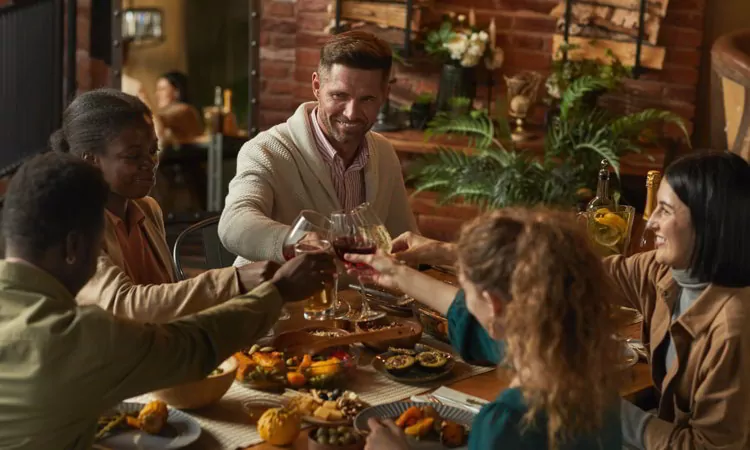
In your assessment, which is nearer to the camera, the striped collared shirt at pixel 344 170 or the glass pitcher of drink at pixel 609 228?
the glass pitcher of drink at pixel 609 228

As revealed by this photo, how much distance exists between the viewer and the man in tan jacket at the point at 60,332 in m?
1.70

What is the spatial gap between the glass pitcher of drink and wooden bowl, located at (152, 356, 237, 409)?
1222 millimetres

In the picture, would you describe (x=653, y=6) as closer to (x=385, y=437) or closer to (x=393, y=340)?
(x=393, y=340)

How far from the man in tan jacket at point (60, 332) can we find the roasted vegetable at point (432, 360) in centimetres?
66

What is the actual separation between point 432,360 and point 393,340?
14 cm

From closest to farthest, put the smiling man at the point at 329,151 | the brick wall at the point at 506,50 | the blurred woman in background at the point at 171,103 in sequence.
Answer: the smiling man at the point at 329,151 → the brick wall at the point at 506,50 → the blurred woman in background at the point at 171,103

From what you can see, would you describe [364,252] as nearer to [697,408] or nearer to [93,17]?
[697,408]

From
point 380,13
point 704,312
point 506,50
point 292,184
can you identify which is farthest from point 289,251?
point 506,50

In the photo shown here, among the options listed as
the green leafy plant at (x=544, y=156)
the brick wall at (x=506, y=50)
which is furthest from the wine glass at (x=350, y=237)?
the brick wall at (x=506, y=50)

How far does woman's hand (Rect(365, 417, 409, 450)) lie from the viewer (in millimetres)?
1870

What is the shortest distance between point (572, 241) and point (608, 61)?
147 inches

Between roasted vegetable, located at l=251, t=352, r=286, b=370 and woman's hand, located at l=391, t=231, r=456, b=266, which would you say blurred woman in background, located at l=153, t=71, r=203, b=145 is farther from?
roasted vegetable, located at l=251, t=352, r=286, b=370

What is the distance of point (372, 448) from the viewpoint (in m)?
1.88

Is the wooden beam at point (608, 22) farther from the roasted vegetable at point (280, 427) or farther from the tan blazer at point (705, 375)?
the roasted vegetable at point (280, 427)
